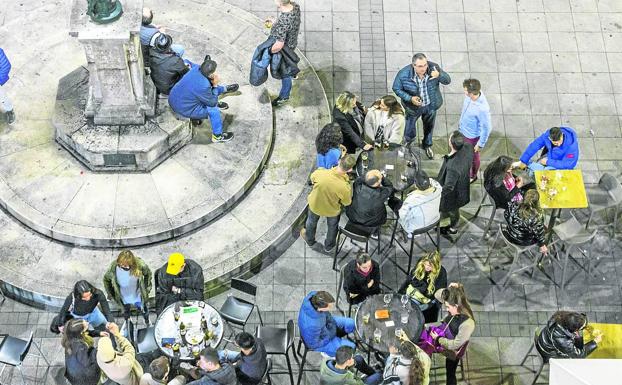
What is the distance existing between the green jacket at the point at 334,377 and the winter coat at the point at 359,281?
1.39 m

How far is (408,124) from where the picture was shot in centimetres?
1474

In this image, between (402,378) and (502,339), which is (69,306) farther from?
(502,339)

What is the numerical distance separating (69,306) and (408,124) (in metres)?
5.97

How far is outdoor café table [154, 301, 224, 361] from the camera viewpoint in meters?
11.6

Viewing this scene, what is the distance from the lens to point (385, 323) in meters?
11.9

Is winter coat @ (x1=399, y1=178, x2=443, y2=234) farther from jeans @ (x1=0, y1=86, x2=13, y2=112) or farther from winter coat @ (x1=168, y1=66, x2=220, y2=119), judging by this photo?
jeans @ (x1=0, y1=86, x2=13, y2=112)

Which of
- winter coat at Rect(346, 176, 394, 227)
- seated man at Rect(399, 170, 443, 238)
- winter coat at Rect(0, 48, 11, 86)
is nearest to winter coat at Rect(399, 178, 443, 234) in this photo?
seated man at Rect(399, 170, 443, 238)

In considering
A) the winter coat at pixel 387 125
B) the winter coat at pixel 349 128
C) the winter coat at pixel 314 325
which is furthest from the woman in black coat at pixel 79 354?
the winter coat at pixel 387 125

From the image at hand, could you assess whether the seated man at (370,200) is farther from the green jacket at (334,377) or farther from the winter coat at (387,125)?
the green jacket at (334,377)

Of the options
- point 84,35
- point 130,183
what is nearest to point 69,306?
point 130,183

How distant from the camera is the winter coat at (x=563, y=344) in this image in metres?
11.5

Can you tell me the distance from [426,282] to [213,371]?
120 inches

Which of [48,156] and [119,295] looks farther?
[48,156]

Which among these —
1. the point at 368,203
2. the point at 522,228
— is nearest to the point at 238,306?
the point at 368,203
